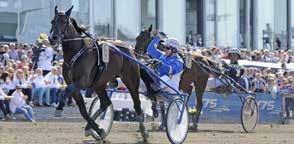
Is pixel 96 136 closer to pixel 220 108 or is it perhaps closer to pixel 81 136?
pixel 81 136

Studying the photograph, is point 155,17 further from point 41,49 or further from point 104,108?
point 104,108

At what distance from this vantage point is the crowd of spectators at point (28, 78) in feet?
64.1

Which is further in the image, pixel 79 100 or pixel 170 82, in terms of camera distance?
pixel 170 82

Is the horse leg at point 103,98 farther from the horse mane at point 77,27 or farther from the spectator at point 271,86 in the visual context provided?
the spectator at point 271,86

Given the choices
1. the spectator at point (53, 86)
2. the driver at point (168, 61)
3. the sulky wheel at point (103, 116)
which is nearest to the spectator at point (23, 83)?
the spectator at point (53, 86)

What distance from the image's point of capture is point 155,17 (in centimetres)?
3170

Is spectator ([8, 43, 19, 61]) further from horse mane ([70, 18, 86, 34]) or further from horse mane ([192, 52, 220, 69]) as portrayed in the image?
horse mane ([70, 18, 86, 34])

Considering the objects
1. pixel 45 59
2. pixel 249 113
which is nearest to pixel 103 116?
pixel 249 113

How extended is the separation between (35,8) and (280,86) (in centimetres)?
875

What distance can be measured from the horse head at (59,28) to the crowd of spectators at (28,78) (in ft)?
23.9

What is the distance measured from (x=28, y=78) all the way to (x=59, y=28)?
927 cm

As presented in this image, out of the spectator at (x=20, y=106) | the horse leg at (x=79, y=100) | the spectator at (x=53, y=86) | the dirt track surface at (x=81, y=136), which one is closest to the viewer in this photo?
the horse leg at (x=79, y=100)

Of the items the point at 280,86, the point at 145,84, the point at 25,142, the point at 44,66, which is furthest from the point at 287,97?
the point at 25,142

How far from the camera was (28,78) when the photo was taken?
2120cm
